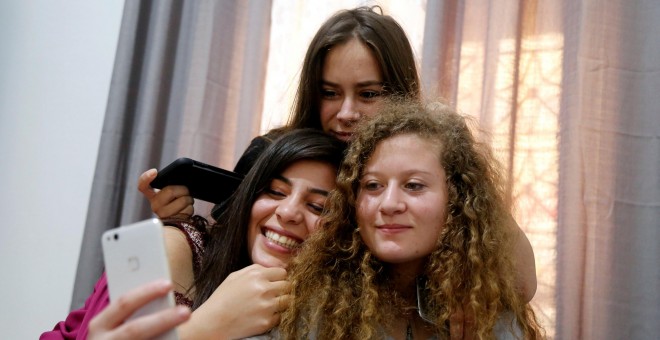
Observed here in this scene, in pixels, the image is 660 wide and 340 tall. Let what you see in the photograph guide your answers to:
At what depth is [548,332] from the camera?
1455 millimetres

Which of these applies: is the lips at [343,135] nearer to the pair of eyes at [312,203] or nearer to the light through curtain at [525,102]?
the pair of eyes at [312,203]

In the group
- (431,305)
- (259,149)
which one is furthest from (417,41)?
(431,305)

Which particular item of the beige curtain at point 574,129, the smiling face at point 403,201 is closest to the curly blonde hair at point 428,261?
the smiling face at point 403,201

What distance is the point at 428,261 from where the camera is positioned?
3.45ft

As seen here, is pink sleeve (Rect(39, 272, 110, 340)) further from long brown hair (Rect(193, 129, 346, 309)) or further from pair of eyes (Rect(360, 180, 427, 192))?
pair of eyes (Rect(360, 180, 427, 192))

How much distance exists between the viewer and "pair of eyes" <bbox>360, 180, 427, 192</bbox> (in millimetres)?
1022

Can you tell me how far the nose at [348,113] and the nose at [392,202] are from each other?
1.03 feet

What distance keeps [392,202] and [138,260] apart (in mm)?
444

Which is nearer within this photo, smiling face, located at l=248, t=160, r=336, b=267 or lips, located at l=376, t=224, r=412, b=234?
lips, located at l=376, t=224, r=412, b=234

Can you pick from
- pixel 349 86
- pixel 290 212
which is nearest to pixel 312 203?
pixel 290 212

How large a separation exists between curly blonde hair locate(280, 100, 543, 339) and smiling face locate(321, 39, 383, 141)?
18cm

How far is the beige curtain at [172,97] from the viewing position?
1.75 m

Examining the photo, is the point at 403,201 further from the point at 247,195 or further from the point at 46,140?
the point at 46,140

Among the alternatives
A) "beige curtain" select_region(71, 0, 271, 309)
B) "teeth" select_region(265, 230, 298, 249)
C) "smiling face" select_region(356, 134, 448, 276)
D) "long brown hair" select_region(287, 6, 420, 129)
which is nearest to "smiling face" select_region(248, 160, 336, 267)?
"teeth" select_region(265, 230, 298, 249)
